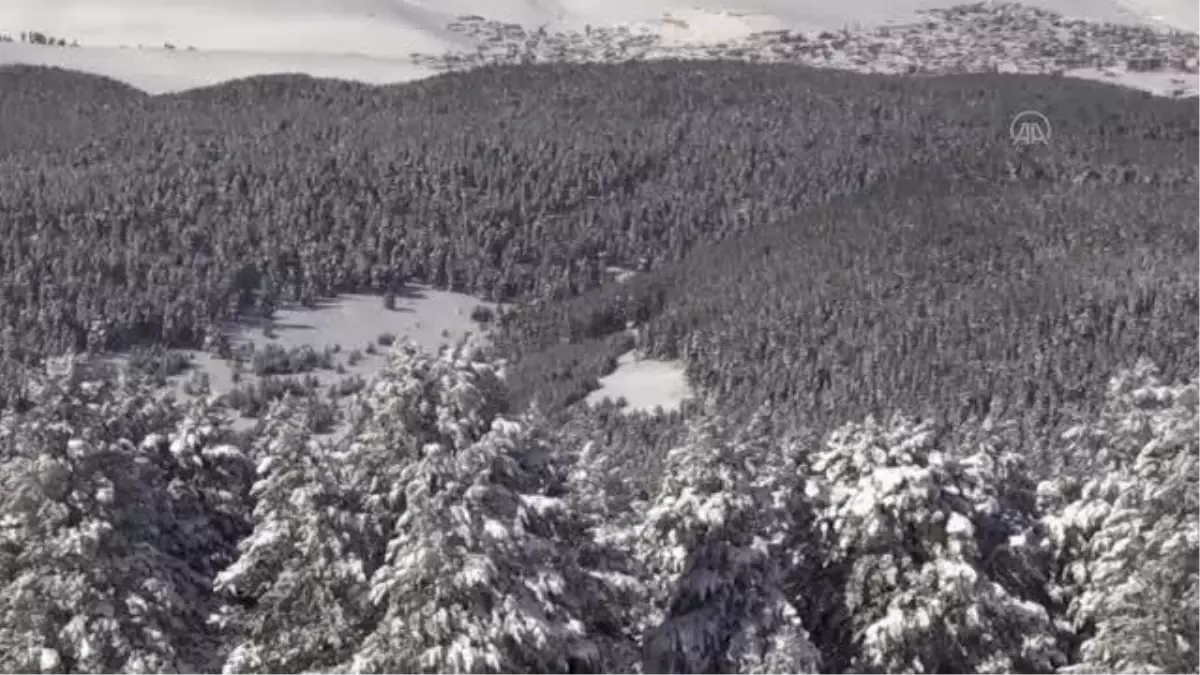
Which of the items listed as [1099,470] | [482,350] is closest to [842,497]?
[1099,470]

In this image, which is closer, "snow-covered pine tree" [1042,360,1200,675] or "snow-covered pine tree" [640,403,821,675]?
"snow-covered pine tree" [1042,360,1200,675]

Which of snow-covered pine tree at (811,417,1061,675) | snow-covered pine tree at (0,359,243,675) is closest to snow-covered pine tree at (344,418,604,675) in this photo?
snow-covered pine tree at (0,359,243,675)

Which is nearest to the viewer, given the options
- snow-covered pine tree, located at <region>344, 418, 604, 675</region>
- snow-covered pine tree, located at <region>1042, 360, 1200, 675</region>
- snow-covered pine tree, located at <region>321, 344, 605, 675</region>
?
snow-covered pine tree, located at <region>344, 418, 604, 675</region>

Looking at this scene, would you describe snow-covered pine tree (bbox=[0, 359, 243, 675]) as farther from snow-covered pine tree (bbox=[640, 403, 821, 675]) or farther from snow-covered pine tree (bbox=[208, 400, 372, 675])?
snow-covered pine tree (bbox=[640, 403, 821, 675])

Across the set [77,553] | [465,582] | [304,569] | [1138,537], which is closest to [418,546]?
[465,582]

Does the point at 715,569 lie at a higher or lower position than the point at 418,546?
lower

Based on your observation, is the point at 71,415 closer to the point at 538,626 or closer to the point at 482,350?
the point at 482,350

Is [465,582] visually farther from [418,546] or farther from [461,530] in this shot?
[418,546]
